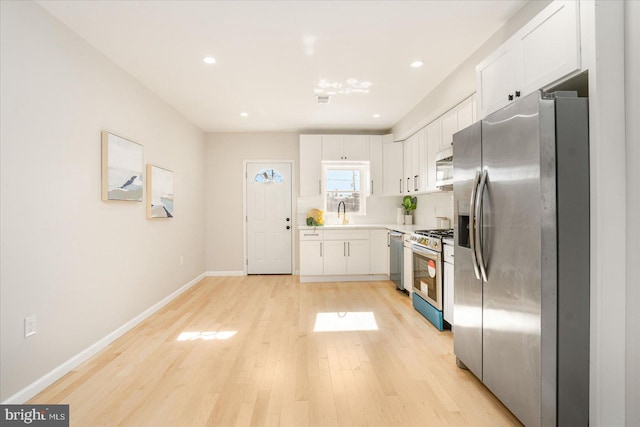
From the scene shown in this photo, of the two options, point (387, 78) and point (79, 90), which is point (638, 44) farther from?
point (79, 90)

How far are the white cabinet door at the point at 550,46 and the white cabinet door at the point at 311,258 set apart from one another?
12.4 feet

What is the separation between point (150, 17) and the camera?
2408mm

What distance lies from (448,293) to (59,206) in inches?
130

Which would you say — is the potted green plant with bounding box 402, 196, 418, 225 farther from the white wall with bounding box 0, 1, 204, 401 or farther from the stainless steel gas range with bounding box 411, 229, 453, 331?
the white wall with bounding box 0, 1, 204, 401

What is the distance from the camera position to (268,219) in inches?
235

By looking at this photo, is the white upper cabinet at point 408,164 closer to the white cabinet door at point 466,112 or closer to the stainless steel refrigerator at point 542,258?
the white cabinet door at point 466,112

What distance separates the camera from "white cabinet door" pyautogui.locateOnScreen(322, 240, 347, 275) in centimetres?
533

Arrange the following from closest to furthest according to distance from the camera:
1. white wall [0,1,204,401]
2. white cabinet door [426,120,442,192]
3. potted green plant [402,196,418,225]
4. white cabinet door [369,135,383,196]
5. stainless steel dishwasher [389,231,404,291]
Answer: white wall [0,1,204,401], white cabinet door [426,120,442,192], stainless steel dishwasher [389,231,404,291], potted green plant [402,196,418,225], white cabinet door [369,135,383,196]

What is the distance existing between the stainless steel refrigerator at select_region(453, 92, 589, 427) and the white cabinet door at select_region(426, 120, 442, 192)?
2198mm

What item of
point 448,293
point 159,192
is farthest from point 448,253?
point 159,192

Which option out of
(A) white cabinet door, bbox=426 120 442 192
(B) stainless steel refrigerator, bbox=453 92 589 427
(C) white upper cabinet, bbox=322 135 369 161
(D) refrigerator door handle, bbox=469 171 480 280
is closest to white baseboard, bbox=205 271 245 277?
(C) white upper cabinet, bbox=322 135 369 161

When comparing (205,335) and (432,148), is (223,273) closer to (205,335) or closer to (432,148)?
(205,335)

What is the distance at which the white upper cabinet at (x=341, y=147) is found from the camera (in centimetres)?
562

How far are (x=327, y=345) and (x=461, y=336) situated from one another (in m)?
1.12
